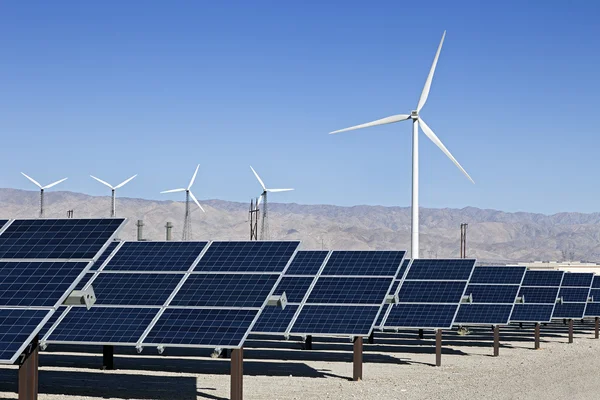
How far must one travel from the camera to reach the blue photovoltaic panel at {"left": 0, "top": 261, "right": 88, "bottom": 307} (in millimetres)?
23109

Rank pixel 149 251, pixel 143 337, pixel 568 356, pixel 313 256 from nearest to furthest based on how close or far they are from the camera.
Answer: pixel 143 337 < pixel 149 251 < pixel 313 256 < pixel 568 356

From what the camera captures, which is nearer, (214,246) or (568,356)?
(214,246)

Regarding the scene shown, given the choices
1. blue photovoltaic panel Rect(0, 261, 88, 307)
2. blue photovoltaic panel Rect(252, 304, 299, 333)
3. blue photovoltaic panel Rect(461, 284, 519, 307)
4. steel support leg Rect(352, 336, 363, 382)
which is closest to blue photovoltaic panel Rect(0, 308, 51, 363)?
blue photovoltaic panel Rect(0, 261, 88, 307)

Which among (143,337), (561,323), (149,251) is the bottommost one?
(561,323)

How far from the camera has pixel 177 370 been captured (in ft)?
131

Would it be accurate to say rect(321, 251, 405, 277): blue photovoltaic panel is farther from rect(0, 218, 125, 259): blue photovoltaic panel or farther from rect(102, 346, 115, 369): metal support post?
rect(0, 218, 125, 259): blue photovoltaic panel

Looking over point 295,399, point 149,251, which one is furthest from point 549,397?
point 149,251

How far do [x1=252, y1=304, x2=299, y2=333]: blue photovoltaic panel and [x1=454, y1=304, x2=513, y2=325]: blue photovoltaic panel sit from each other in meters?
14.1

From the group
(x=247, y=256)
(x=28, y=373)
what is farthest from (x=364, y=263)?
(x=28, y=373)

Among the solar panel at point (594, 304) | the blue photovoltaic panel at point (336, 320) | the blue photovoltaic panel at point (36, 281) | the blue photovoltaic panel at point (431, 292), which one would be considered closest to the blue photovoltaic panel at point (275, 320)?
the blue photovoltaic panel at point (336, 320)

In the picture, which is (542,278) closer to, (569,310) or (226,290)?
(569,310)

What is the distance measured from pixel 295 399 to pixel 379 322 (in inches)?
652

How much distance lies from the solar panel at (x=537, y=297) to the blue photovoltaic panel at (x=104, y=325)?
31.0m

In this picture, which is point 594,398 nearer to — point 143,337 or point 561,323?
point 143,337
